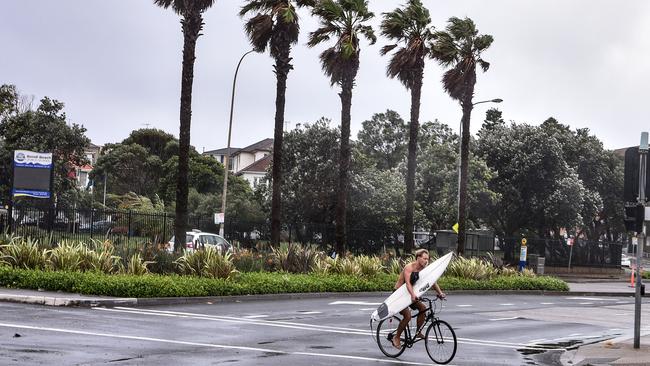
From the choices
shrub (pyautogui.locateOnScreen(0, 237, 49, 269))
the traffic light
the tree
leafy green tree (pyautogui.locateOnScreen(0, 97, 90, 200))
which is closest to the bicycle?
the traffic light

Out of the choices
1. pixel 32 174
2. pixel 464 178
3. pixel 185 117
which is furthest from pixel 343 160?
pixel 32 174

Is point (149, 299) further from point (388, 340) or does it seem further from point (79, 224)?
point (79, 224)

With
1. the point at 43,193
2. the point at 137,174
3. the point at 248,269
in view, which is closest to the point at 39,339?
the point at 248,269

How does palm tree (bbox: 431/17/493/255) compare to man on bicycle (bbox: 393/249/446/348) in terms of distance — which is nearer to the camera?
man on bicycle (bbox: 393/249/446/348)

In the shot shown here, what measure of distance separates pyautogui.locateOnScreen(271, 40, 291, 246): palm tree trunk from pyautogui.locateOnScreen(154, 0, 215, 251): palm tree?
4.94m

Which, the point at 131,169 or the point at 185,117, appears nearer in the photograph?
the point at 185,117

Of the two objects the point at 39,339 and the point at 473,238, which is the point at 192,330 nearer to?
the point at 39,339

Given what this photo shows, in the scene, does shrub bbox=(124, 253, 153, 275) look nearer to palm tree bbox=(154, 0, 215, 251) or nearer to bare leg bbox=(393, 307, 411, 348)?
palm tree bbox=(154, 0, 215, 251)

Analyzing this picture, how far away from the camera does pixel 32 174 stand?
28.4 meters

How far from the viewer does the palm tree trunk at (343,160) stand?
33.9 m

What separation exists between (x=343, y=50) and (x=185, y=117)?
9194 millimetres

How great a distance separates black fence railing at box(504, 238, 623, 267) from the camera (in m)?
55.6

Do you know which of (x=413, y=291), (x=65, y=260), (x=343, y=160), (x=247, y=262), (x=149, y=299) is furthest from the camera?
(x=343, y=160)

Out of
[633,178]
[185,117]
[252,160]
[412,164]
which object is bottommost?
[633,178]
